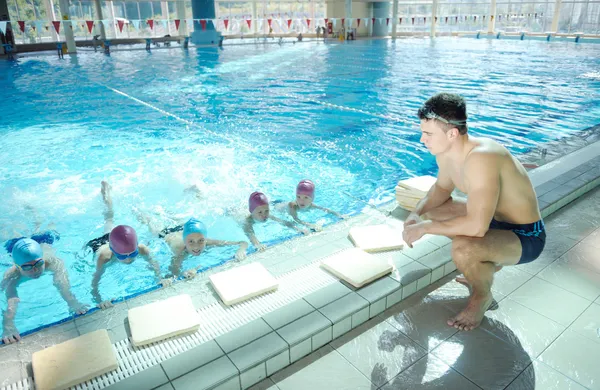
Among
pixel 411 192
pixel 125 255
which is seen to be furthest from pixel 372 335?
pixel 125 255

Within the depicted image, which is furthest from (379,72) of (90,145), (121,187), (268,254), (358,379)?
(358,379)

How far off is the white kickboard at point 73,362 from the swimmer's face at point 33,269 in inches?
66.9

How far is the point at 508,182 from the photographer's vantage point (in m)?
2.23

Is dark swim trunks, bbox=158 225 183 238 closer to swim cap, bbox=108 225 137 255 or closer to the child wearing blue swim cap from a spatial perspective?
swim cap, bbox=108 225 137 255

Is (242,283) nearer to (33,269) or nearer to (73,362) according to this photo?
(73,362)

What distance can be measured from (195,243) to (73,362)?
6.08ft

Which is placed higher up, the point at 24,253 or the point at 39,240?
the point at 24,253

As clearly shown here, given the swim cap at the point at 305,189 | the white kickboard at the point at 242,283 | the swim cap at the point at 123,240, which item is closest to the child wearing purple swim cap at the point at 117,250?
the swim cap at the point at 123,240

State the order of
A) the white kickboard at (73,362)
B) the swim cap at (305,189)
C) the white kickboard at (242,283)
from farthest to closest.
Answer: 1. the swim cap at (305,189)
2. the white kickboard at (242,283)
3. the white kickboard at (73,362)

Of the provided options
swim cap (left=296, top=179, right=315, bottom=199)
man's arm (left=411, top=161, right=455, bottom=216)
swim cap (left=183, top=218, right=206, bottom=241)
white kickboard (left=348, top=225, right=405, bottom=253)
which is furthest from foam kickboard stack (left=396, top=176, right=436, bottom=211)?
swim cap (left=183, top=218, right=206, bottom=241)

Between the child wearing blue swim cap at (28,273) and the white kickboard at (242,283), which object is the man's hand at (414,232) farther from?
the child wearing blue swim cap at (28,273)

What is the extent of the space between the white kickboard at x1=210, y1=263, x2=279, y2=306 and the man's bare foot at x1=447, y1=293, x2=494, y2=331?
1.08 metres

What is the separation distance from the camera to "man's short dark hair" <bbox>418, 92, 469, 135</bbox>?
2.16 metres

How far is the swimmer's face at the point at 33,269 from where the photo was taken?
3.54 metres
